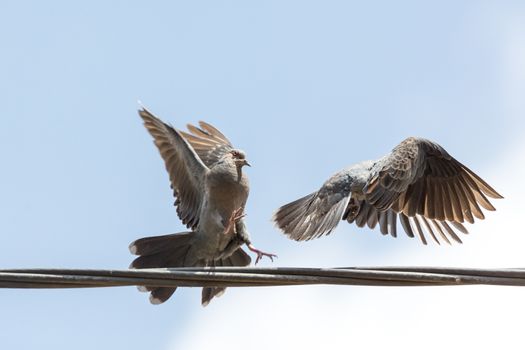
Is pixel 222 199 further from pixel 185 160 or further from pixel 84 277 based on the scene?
pixel 84 277

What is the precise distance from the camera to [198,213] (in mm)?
7984

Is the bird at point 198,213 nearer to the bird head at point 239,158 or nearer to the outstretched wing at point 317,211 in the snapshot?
the bird head at point 239,158

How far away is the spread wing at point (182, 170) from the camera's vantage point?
26.2ft

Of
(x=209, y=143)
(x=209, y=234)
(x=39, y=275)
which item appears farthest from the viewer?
(x=209, y=143)

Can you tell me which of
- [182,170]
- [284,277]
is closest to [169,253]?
[182,170]

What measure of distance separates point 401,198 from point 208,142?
1741mm

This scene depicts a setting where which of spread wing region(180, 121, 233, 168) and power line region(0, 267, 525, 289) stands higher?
spread wing region(180, 121, 233, 168)

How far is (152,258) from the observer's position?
7.75 metres

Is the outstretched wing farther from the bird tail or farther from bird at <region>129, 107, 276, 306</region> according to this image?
the bird tail

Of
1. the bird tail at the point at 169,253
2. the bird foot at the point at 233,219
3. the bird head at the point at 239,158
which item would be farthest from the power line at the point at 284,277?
the bird head at the point at 239,158

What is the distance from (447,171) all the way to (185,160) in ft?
8.45

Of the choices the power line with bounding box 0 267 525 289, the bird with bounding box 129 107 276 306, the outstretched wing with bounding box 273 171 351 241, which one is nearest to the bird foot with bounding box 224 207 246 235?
the bird with bounding box 129 107 276 306

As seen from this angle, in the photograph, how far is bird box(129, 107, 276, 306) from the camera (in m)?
7.65

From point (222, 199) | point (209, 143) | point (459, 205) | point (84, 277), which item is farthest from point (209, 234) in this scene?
point (84, 277)
